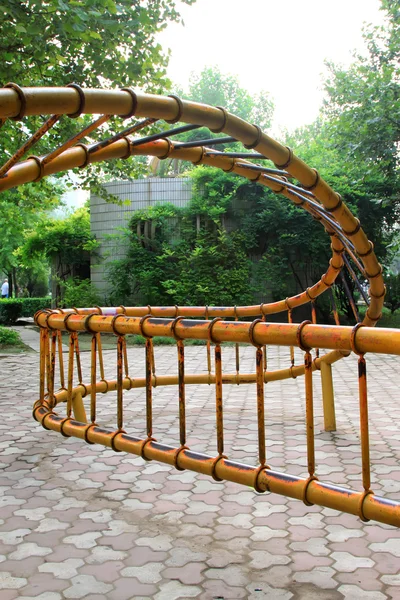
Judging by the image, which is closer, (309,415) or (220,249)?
(309,415)

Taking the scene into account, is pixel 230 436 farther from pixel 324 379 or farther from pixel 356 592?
pixel 356 592

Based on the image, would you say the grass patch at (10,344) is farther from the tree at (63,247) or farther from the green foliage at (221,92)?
the green foliage at (221,92)

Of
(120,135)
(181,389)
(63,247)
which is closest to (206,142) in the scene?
(120,135)

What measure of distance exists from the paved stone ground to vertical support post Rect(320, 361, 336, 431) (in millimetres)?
95

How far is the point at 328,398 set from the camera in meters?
3.81

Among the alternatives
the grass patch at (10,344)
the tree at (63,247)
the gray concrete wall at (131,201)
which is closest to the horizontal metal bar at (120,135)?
the grass patch at (10,344)

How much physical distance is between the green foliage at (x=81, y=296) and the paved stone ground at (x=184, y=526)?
7245 mm

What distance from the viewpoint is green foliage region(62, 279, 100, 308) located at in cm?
1138

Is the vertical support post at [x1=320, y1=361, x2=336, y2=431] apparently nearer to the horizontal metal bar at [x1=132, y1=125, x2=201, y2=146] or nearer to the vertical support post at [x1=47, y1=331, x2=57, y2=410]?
the vertical support post at [x1=47, y1=331, x2=57, y2=410]

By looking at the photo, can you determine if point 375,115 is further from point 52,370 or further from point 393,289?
point 52,370

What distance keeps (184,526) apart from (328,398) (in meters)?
1.77

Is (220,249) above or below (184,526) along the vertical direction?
above

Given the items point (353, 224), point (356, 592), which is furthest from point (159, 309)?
point (356, 592)

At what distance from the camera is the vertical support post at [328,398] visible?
380cm
